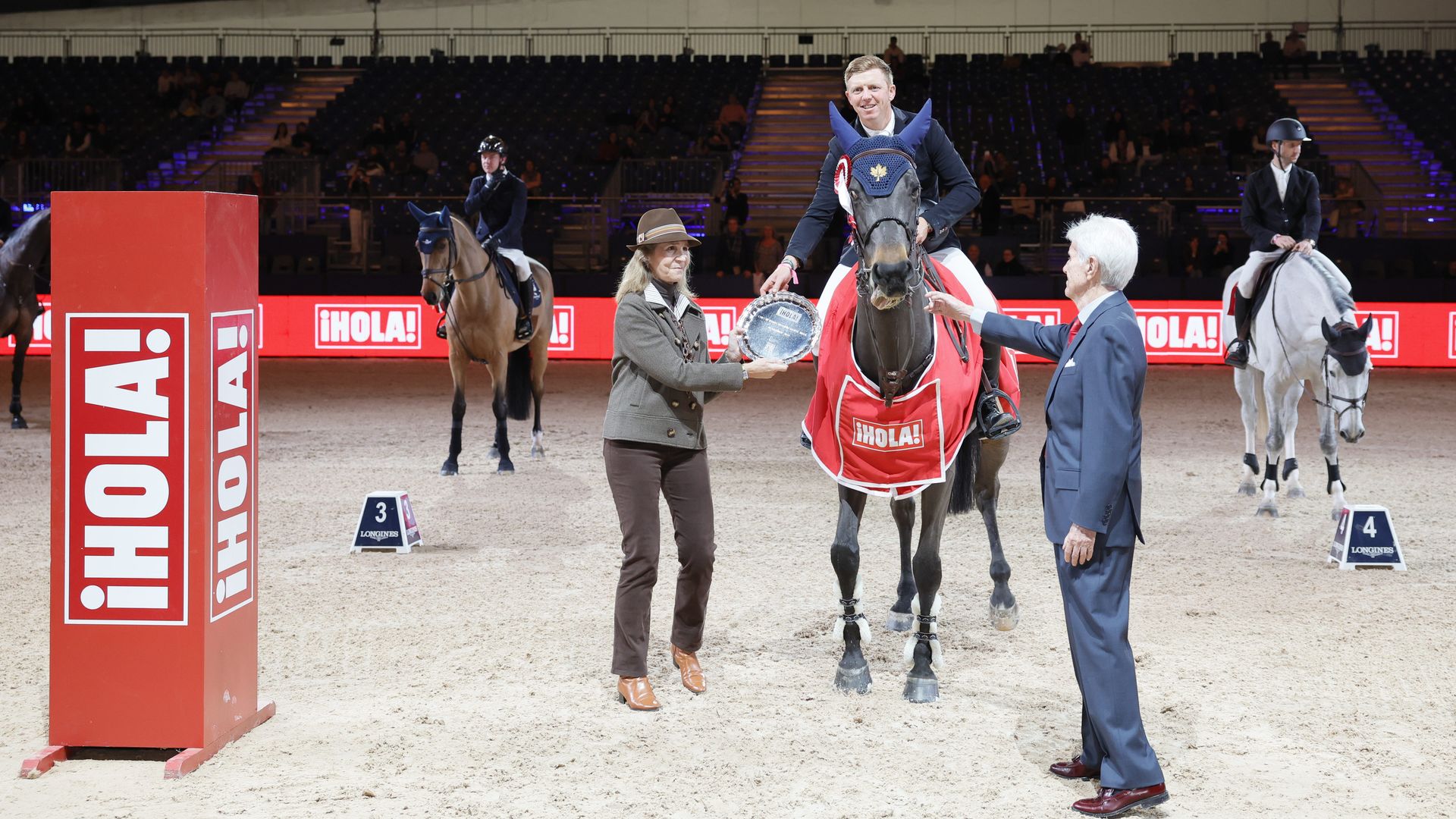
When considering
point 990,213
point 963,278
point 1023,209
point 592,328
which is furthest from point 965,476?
point 1023,209

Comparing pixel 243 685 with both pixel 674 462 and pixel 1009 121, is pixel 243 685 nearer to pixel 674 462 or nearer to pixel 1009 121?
pixel 674 462

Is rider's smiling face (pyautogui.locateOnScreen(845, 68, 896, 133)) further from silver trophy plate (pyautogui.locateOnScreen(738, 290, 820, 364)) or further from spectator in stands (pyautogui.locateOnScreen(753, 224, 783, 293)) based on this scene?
spectator in stands (pyautogui.locateOnScreen(753, 224, 783, 293))

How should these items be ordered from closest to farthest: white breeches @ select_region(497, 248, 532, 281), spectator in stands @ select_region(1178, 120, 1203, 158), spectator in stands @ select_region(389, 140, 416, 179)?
1. white breeches @ select_region(497, 248, 532, 281)
2. spectator in stands @ select_region(389, 140, 416, 179)
3. spectator in stands @ select_region(1178, 120, 1203, 158)

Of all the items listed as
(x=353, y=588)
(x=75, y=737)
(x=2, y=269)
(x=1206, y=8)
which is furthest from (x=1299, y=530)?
(x=1206, y=8)

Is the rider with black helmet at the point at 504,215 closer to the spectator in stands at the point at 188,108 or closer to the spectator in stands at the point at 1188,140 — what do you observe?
the spectator in stands at the point at 1188,140

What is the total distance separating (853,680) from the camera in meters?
5.81

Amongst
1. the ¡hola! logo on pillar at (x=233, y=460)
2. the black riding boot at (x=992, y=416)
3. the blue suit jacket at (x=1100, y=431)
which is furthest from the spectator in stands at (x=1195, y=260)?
the ¡hola! logo on pillar at (x=233, y=460)

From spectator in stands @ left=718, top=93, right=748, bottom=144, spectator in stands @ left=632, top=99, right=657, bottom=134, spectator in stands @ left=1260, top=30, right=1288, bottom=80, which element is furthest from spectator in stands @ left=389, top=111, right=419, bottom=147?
spectator in stands @ left=1260, top=30, right=1288, bottom=80

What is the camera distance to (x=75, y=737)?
4.79 m

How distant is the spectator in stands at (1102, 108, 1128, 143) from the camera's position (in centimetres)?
2520

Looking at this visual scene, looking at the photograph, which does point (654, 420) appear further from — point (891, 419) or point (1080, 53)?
point (1080, 53)

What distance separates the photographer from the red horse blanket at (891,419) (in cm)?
567

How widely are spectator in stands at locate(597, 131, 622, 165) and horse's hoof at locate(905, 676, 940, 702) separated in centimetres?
2009

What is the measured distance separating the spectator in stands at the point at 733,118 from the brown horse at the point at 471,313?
1498 centimetres
